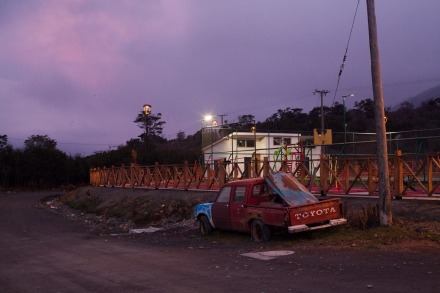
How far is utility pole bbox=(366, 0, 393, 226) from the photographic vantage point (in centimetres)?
1300

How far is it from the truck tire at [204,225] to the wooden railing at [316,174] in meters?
4.49

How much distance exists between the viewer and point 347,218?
14.0 metres

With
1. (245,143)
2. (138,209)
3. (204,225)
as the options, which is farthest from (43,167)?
(204,225)

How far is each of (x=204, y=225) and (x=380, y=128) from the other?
594cm

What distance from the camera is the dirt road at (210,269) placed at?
318 inches

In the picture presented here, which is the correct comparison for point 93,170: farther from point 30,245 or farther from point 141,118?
point 141,118

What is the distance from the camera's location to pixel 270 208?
1288 cm

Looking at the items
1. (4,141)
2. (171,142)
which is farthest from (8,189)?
(171,142)

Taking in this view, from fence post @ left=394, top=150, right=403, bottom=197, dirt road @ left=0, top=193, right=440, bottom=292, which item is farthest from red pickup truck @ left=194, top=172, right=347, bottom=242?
fence post @ left=394, top=150, right=403, bottom=197

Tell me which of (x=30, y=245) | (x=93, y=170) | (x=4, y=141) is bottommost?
(x=30, y=245)

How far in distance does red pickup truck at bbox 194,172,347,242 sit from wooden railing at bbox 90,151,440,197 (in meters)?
3.38

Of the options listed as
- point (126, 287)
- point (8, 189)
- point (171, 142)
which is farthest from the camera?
point (171, 142)

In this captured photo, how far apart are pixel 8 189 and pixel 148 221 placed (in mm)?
44574

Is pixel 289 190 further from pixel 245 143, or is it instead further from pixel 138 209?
pixel 245 143
